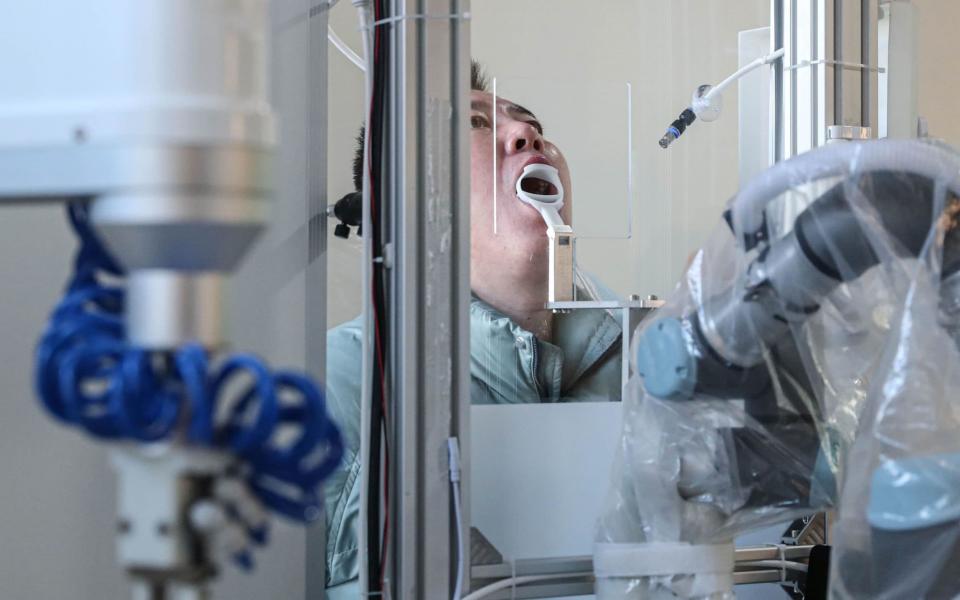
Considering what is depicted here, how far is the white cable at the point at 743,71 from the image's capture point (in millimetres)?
1648

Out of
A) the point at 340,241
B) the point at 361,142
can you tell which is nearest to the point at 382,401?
the point at 340,241

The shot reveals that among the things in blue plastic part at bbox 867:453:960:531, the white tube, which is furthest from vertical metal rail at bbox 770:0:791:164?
blue plastic part at bbox 867:453:960:531

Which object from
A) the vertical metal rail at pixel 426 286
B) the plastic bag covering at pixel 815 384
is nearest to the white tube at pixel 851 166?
the plastic bag covering at pixel 815 384

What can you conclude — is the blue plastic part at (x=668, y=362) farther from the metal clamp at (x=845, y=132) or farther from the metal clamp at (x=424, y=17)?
the metal clamp at (x=845, y=132)

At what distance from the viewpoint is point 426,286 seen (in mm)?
1308

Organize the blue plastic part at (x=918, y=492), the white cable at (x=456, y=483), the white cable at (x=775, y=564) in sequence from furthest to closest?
the white cable at (x=775, y=564), the white cable at (x=456, y=483), the blue plastic part at (x=918, y=492)

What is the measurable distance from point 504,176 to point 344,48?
28 centimetres

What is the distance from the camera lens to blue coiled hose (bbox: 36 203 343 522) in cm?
45

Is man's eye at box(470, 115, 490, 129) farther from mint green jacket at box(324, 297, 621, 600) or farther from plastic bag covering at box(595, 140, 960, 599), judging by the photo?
plastic bag covering at box(595, 140, 960, 599)

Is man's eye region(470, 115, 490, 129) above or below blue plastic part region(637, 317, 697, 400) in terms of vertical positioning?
above

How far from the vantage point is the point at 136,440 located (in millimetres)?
457

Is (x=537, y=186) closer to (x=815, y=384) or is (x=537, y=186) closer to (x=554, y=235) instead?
(x=554, y=235)

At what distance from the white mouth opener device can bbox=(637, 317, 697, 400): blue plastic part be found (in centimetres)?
45

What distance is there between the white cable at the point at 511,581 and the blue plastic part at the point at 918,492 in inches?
23.0
